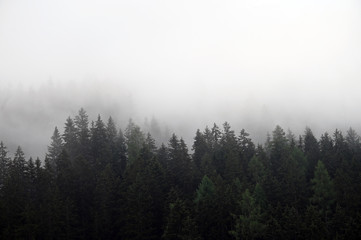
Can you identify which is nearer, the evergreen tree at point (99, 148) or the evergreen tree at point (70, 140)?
the evergreen tree at point (99, 148)

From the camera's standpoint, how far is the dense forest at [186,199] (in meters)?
47.2

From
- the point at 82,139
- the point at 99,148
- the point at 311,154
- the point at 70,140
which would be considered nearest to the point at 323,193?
the point at 311,154

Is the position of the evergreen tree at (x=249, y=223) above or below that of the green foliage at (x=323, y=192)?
below

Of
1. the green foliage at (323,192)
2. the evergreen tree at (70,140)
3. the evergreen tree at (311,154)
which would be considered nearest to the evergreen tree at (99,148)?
the evergreen tree at (70,140)

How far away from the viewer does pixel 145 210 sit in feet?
175

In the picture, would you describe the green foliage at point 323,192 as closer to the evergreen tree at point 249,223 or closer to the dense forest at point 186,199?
the dense forest at point 186,199

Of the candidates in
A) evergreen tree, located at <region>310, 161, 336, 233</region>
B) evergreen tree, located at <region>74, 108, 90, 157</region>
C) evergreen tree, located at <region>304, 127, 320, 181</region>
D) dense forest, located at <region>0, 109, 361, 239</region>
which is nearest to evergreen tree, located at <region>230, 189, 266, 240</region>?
dense forest, located at <region>0, 109, 361, 239</region>

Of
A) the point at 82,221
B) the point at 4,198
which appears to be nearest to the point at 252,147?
the point at 82,221

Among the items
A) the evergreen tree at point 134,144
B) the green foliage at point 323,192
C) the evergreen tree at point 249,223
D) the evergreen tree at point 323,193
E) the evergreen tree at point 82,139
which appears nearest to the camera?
the evergreen tree at point 249,223

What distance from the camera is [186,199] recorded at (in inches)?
2073

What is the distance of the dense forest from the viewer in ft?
155

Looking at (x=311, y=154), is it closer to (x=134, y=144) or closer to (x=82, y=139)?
(x=134, y=144)

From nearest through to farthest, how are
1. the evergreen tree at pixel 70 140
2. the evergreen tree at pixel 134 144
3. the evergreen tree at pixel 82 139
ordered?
the evergreen tree at pixel 134 144 < the evergreen tree at pixel 82 139 < the evergreen tree at pixel 70 140

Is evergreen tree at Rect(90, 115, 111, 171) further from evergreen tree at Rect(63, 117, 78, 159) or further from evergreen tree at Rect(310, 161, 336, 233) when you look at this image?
evergreen tree at Rect(310, 161, 336, 233)
